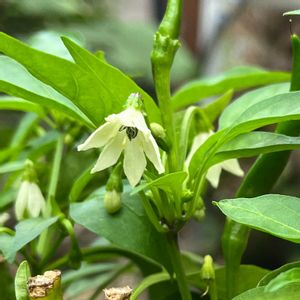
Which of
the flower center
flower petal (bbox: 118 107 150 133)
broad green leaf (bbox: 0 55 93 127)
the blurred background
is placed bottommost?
the blurred background

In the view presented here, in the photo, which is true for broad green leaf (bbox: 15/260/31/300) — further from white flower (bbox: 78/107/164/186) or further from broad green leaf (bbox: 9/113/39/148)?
broad green leaf (bbox: 9/113/39/148)

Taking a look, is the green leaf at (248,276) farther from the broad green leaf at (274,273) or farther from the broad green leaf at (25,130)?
the broad green leaf at (25,130)

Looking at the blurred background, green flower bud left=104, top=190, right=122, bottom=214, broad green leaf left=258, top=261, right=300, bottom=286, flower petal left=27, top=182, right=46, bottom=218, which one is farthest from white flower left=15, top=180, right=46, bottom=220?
the blurred background

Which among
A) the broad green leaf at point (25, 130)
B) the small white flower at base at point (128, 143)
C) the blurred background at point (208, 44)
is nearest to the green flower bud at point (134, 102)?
the small white flower at base at point (128, 143)

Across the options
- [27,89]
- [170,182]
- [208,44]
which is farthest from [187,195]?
[208,44]

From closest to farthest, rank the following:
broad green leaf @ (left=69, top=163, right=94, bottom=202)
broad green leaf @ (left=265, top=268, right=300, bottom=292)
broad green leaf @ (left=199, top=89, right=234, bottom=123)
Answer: broad green leaf @ (left=265, top=268, right=300, bottom=292) < broad green leaf @ (left=69, top=163, right=94, bottom=202) < broad green leaf @ (left=199, top=89, right=234, bottom=123)
